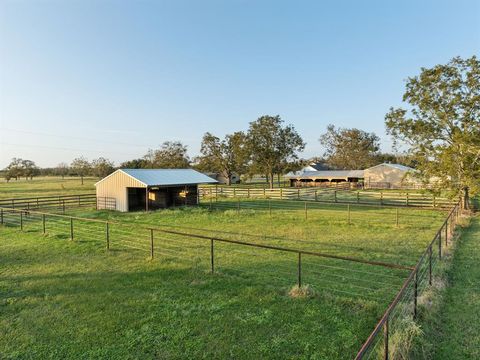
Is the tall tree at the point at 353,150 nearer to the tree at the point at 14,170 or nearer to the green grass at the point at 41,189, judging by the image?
the green grass at the point at 41,189

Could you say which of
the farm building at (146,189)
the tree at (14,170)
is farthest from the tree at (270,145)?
A: the tree at (14,170)

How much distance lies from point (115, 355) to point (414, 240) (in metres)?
10.6

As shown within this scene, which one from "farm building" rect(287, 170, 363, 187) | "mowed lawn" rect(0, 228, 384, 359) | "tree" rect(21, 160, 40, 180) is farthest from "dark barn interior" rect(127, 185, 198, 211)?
"tree" rect(21, 160, 40, 180)

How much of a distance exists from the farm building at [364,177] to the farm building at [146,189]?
2645 cm

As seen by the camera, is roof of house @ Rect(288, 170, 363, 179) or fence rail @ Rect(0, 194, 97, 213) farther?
roof of house @ Rect(288, 170, 363, 179)

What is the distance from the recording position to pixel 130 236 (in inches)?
495

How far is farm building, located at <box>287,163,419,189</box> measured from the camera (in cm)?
4350

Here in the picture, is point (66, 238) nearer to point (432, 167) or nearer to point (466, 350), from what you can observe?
point (466, 350)

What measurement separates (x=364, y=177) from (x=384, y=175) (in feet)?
9.70

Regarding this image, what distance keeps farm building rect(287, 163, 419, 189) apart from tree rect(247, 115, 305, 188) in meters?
6.46

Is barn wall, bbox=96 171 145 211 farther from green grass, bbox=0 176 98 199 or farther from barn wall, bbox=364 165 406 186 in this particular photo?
barn wall, bbox=364 165 406 186

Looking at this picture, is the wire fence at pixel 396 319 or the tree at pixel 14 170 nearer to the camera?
the wire fence at pixel 396 319

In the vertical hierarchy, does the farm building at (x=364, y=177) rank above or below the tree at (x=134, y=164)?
below

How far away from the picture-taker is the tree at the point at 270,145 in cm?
4638
